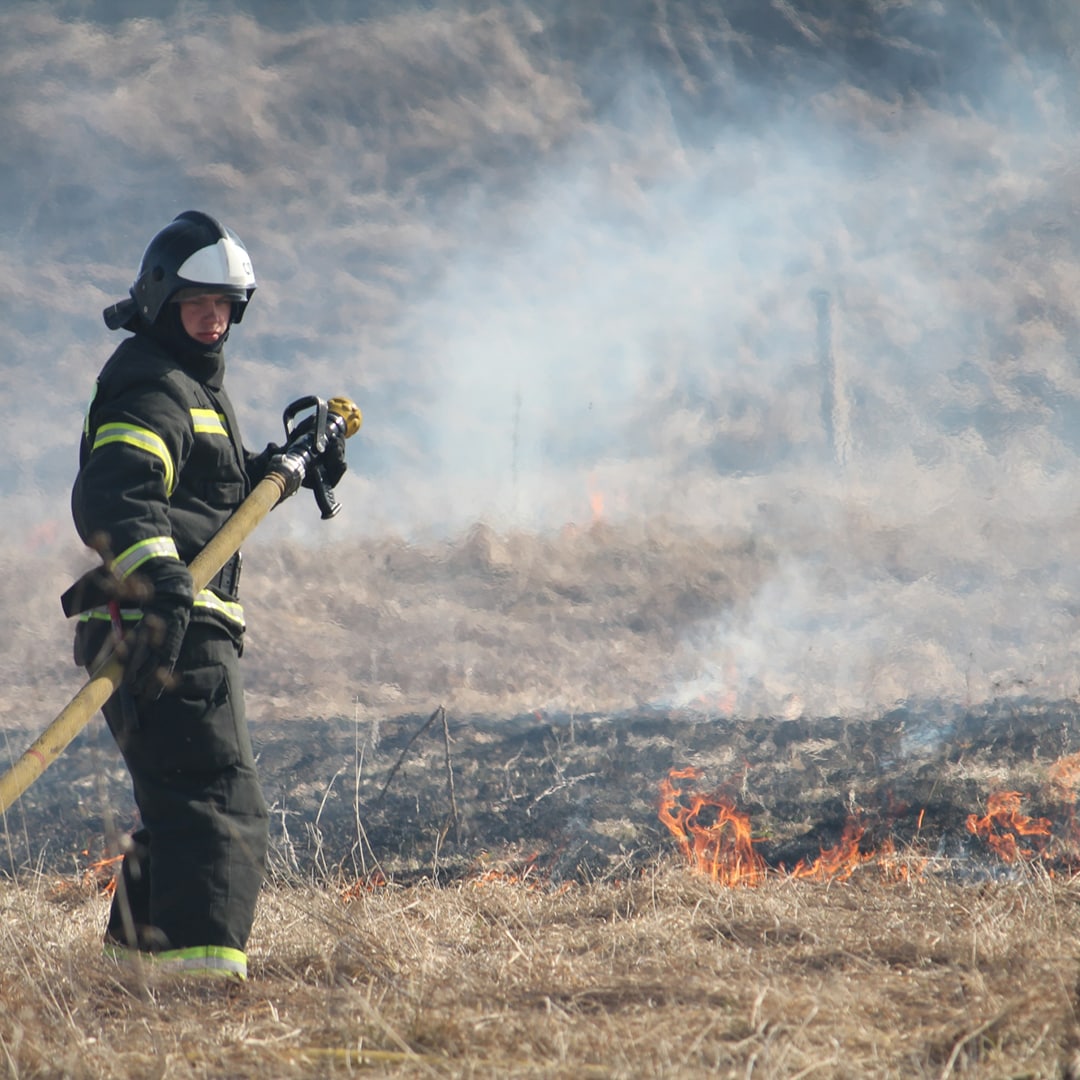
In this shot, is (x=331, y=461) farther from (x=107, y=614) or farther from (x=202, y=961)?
(x=202, y=961)

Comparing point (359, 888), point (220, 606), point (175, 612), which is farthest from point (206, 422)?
point (359, 888)

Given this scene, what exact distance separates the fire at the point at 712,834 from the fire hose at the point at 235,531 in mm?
2042

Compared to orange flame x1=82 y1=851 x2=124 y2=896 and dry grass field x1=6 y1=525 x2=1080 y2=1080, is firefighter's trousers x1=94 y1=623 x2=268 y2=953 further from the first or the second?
orange flame x1=82 y1=851 x2=124 y2=896

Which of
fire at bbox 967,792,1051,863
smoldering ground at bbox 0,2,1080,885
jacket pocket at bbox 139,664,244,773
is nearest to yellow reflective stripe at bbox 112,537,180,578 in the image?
jacket pocket at bbox 139,664,244,773

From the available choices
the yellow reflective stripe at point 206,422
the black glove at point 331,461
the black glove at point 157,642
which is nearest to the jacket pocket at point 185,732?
the black glove at point 157,642

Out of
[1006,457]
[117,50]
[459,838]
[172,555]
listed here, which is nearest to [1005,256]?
[1006,457]

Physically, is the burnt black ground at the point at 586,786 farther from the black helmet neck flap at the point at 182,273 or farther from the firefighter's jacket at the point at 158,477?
the black helmet neck flap at the point at 182,273

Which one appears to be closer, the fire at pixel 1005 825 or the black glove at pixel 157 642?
the black glove at pixel 157 642

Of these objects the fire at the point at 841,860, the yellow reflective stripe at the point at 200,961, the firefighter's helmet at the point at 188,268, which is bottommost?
the fire at the point at 841,860

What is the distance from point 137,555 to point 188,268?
868 millimetres

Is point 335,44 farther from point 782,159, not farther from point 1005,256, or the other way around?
point 1005,256

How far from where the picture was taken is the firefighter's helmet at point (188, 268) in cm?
328

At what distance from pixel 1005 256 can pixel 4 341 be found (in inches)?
523

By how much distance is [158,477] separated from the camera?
3039mm
